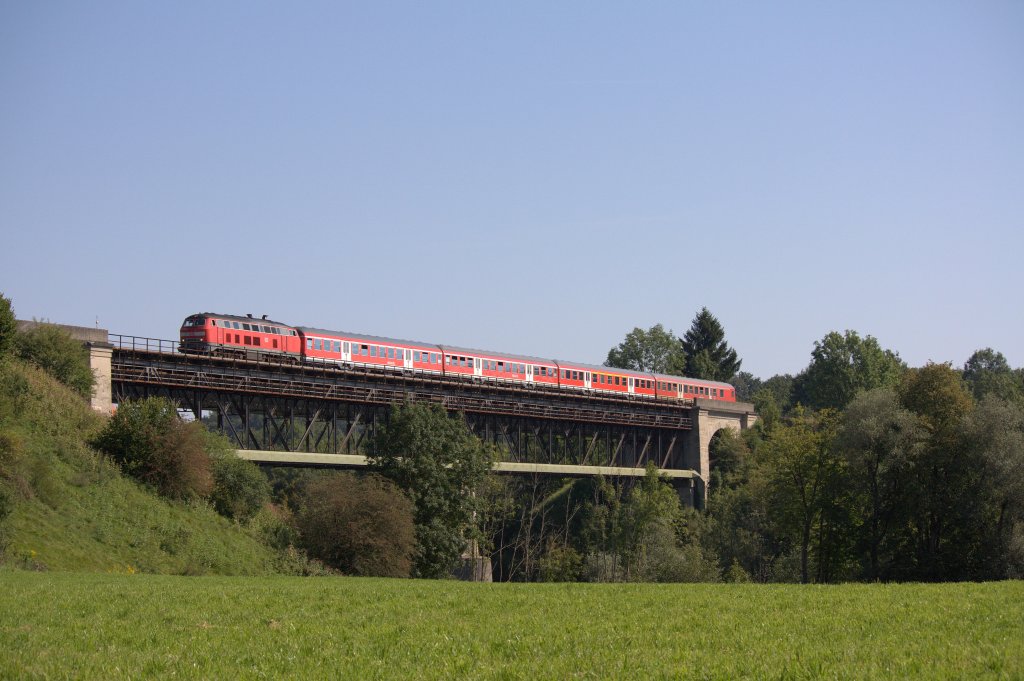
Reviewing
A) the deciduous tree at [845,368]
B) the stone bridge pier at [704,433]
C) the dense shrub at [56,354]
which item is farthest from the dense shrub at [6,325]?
the deciduous tree at [845,368]

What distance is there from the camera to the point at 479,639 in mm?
18969

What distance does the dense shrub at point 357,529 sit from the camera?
4875 cm

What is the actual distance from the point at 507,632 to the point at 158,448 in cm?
3362

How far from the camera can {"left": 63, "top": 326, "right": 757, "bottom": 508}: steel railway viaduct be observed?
62.0 metres

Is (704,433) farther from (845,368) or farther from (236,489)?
(236,489)

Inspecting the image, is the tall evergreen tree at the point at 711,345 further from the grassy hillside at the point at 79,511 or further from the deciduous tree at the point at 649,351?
the grassy hillside at the point at 79,511

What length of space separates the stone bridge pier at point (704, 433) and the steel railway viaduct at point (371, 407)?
0.12 metres

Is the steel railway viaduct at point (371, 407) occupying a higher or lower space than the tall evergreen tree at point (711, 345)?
lower

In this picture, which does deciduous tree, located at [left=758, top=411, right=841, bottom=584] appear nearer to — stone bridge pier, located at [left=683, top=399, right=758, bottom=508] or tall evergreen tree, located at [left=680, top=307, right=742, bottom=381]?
stone bridge pier, located at [left=683, top=399, right=758, bottom=508]

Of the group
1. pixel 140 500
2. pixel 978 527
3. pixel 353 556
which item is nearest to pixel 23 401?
pixel 140 500

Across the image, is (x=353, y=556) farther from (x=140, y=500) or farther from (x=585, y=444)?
(x=585, y=444)

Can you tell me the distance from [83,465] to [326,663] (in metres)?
34.2

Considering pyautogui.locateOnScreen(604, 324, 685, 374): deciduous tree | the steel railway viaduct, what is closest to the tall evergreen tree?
pyautogui.locateOnScreen(604, 324, 685, 374): deciduous tree

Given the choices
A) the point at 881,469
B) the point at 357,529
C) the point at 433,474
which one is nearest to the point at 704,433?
the point at 881,469
